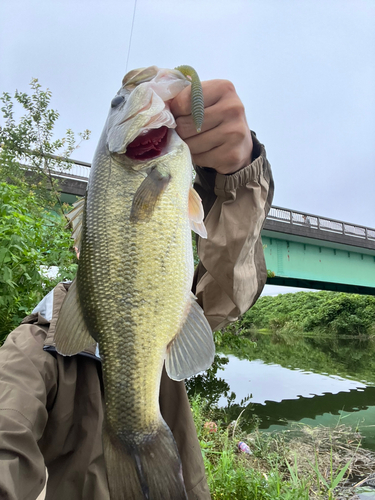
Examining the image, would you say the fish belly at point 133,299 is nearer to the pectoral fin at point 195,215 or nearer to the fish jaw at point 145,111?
the pectoral fin at point 195,215

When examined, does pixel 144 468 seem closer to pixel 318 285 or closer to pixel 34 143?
pixel 34 143

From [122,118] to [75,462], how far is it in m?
1.50

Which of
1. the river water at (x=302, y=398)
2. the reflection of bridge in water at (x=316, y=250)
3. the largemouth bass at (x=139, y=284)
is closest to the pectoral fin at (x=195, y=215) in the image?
the largemouth bass at (x=139, y=284)

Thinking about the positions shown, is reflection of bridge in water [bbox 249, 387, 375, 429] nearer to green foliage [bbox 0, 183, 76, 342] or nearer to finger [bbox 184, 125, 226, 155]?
green foliage [bbox 0, 183, 76, 342]

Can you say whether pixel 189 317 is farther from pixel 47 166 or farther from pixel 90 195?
pixel 47 166

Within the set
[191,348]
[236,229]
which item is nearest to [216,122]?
[236,229]

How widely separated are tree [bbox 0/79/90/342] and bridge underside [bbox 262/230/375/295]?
9460 mm

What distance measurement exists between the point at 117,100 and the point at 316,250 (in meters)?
17.5

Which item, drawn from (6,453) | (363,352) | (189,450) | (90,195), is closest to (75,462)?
(6,453)

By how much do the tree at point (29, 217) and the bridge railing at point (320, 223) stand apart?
967 cm

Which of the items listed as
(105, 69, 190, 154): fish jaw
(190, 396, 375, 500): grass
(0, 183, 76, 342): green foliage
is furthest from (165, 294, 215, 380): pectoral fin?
(190, 396, 375, 500): grass

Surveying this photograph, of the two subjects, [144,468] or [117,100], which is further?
[117,100]

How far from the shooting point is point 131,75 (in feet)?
5.46

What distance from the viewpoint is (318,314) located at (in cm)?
3459
